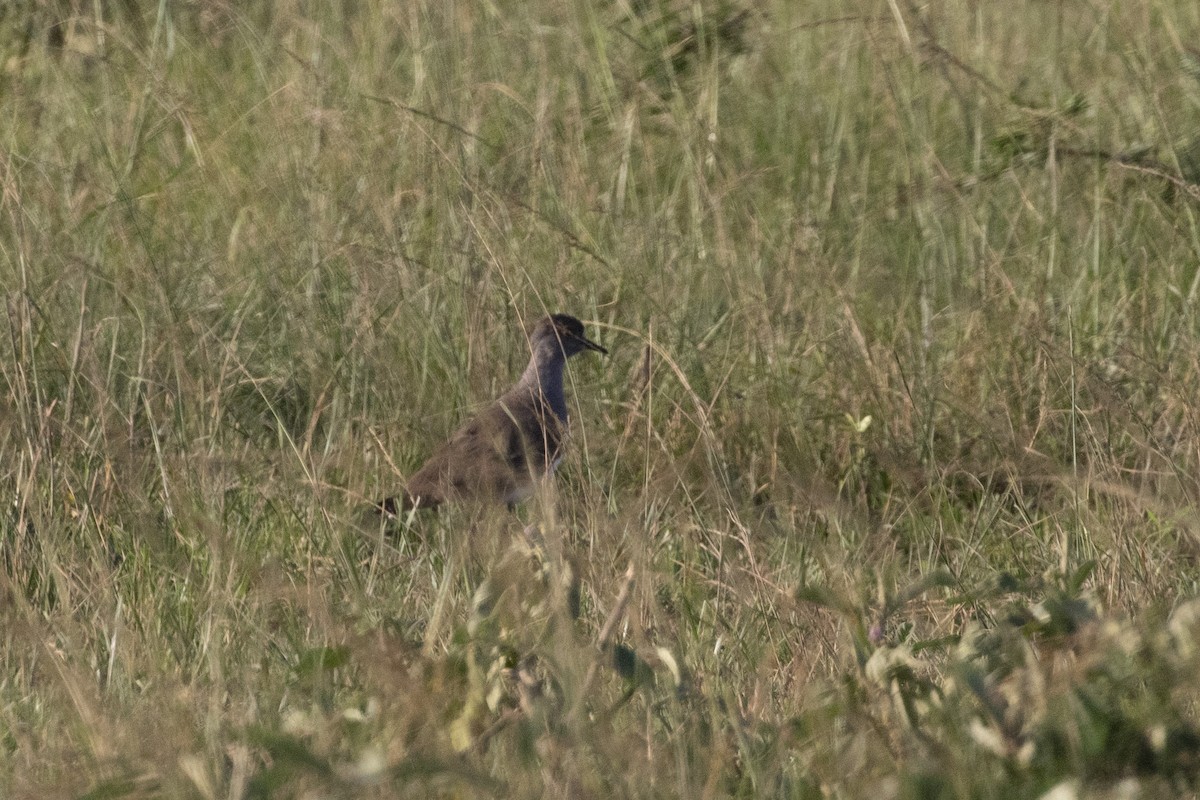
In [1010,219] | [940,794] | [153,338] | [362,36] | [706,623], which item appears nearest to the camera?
[940,794]

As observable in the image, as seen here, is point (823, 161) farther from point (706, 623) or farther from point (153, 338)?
point (706, 623)

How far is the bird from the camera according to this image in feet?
15.5

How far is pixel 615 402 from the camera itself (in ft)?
17.5

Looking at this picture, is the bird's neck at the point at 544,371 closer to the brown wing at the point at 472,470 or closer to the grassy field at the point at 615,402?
the grassy field at the point at 615,402

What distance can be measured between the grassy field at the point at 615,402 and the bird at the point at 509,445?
0.35ft

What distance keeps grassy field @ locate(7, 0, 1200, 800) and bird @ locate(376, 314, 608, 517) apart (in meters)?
0.11

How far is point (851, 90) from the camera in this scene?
697 centimetres

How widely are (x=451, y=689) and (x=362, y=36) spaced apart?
504 centimetres

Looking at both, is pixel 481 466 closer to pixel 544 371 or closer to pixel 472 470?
pixel 472 470

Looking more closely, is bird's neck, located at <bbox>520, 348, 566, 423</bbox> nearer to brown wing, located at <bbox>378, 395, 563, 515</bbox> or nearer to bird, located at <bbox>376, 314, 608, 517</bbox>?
bird, located at <bbox>376, 314, 608, 517</bbox>

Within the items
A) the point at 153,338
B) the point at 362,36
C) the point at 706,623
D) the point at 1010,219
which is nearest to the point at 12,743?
the point at 706,623

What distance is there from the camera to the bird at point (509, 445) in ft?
15.5

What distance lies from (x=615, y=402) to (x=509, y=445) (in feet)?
1.23

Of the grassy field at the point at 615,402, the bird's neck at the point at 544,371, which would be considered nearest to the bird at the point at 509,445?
the bird's neck at the point at 544,371
